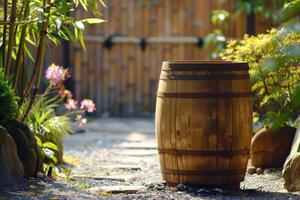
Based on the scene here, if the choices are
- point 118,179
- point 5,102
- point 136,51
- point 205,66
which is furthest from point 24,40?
point 136,51

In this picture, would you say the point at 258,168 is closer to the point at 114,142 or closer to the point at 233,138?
the point at 233,138

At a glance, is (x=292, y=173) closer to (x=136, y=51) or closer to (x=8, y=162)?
(x=8, y=162)

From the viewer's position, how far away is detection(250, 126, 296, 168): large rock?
15.4 feet

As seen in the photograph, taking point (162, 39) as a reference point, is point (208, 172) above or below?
below

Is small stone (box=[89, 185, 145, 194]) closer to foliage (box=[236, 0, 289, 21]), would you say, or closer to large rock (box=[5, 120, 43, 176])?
large rock (box=[5, 120, 43, 176])

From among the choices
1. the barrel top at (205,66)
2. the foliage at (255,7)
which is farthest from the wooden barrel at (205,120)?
the foliage at (255,7)

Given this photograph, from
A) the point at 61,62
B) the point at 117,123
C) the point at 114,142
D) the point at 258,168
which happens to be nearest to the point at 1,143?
the point at 258,168

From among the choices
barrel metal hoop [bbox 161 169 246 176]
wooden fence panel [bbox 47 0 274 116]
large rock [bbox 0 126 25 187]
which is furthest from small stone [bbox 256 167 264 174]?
wooden fence panel [bbox 47 0 274 116]

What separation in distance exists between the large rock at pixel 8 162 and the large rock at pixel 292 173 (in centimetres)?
163

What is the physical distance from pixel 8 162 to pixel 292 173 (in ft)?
5.66

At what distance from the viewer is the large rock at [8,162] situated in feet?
12.0

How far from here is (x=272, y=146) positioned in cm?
474

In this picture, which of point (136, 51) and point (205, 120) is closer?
point (205, 120)

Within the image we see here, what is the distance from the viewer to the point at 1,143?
368cm
